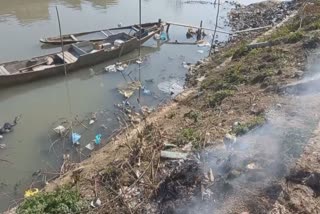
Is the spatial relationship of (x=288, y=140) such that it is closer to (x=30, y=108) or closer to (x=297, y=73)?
(x=297, y=73)

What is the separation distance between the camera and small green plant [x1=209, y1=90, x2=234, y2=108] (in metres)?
8.51

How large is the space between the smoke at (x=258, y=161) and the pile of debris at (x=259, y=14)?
11120 mm

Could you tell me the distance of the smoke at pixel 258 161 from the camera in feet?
15.9

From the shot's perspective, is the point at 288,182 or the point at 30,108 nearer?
the point at 288,182

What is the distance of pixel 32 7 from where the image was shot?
19.1 metres

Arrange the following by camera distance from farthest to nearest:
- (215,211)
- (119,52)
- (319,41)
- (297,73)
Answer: (119,52) → (319,41) → (297,73) → (215,211)

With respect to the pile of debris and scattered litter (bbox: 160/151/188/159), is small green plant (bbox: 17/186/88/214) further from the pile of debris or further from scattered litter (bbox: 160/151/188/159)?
the pile of debris

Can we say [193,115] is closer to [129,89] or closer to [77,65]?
[129,89]

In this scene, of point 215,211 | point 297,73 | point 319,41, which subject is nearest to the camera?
point 215,211

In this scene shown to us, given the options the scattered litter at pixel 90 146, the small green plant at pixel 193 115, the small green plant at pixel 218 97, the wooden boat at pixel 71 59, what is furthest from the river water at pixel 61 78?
the small green plant at pixel 218 97

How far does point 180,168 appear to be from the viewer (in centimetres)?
543

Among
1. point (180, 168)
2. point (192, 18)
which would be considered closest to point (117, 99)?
point (180, 168)

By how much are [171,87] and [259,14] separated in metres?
9.71

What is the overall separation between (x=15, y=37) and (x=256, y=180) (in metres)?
12.9
